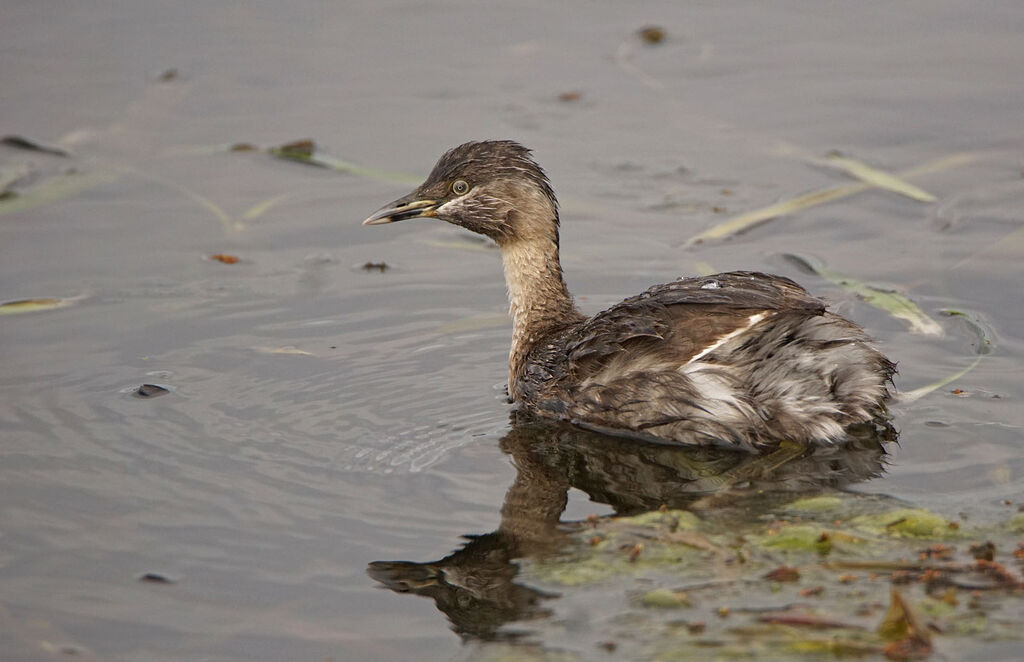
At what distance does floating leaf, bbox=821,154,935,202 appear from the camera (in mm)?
8742

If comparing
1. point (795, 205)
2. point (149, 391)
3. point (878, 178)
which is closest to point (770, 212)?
point (795, 205)

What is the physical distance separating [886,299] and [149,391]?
153 inches

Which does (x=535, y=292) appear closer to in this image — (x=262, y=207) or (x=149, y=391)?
(x=149, y=391)

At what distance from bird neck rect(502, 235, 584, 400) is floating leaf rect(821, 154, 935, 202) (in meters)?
2.72

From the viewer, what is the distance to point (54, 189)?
30.0 feet

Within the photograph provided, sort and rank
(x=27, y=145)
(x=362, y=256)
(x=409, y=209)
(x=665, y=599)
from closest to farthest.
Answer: (x=665, y=599) → (x=409, y=209) → (x=362, y=256) → (x=27, y=145)

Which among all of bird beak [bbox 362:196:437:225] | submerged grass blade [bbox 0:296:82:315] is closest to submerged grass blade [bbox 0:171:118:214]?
submerged grass blade [bbox 0:296:82:315]

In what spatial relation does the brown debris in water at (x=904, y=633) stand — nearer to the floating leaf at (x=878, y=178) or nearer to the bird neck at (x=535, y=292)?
the bird neck at (x=535, y=292)

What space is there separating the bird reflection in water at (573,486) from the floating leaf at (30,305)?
2898 millimetres

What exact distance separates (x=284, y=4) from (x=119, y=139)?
A: 2703mm

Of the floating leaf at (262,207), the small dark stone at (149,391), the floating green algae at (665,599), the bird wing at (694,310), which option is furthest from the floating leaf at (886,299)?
the small dark stone at (149,391)

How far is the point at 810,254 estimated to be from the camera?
8102 mm

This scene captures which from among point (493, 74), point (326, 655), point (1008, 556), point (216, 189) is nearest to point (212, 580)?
point (326, 655)

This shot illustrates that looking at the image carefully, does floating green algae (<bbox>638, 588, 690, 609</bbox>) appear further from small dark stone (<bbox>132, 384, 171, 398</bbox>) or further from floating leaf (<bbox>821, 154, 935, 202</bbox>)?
floating leaf (<bbox>821, 154, 935, 202</bbox>)
